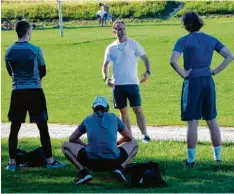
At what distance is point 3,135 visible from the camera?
1543 cm

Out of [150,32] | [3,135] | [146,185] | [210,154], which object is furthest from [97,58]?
[146,185]

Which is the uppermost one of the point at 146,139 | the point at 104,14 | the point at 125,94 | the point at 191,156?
the point at 125,94

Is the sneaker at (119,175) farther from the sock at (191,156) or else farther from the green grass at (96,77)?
the green grass at (96,77)

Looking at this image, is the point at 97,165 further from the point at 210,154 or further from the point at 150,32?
the point at 150,32

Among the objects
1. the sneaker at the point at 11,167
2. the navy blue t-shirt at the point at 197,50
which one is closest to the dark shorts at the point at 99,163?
the sneaker at the point at 11,167

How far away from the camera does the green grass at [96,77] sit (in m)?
19.1

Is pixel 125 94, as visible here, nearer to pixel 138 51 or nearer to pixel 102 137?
pixel 138 51

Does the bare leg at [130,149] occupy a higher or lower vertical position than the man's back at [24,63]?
lower

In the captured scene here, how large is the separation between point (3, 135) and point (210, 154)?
15.3 ft

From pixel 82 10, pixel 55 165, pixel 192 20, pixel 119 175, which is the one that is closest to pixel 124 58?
pixel 192 20

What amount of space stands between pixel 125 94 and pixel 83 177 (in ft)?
11.3

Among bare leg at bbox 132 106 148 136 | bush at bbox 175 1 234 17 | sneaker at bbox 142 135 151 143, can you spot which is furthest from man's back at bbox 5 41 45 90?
bush at bbox 175 1 234 17

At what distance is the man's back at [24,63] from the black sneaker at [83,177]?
4.72 feet

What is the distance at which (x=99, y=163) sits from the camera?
10.3 meters
